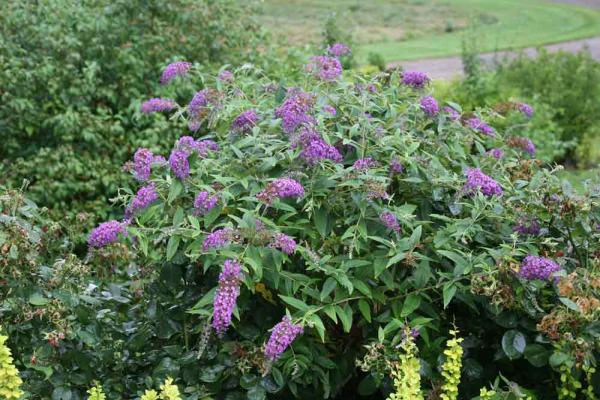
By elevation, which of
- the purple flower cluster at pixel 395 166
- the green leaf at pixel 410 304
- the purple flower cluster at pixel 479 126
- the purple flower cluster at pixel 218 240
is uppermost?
the purple flower cluster at pixel 395 166

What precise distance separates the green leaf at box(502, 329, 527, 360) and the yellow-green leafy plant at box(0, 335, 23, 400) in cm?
155

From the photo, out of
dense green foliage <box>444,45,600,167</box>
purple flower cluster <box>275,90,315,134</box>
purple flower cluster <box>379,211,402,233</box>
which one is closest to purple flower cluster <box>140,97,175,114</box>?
A: purple flower cluster <box>275,90,315,134</box>

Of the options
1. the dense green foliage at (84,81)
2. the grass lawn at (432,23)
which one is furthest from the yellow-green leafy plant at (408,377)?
the grass lawn at (432,23)

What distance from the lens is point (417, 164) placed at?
3.28 m

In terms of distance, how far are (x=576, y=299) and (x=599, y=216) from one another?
16.2 inches

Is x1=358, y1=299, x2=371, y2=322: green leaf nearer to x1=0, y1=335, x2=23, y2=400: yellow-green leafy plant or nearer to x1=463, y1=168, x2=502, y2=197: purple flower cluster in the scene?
x1=463, y1=168, x2=502, y2=197: purple flower cluster

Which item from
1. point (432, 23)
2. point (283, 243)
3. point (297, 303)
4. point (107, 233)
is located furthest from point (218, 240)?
point (432, 23)

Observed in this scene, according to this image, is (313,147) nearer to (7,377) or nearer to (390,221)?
(390,221)

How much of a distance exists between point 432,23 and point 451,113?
1683 cm

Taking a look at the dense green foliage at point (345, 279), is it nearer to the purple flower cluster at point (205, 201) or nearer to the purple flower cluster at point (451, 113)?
the purple flower cluster at point (205, 201)

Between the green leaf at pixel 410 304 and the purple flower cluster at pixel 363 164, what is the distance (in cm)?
46

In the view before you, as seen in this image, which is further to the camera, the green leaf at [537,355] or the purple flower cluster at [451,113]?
the purple flower cluster at [451,113]

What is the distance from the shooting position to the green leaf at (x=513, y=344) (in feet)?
9.71

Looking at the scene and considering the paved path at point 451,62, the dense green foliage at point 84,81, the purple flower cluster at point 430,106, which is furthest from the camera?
A: the paved path at point 451,62
